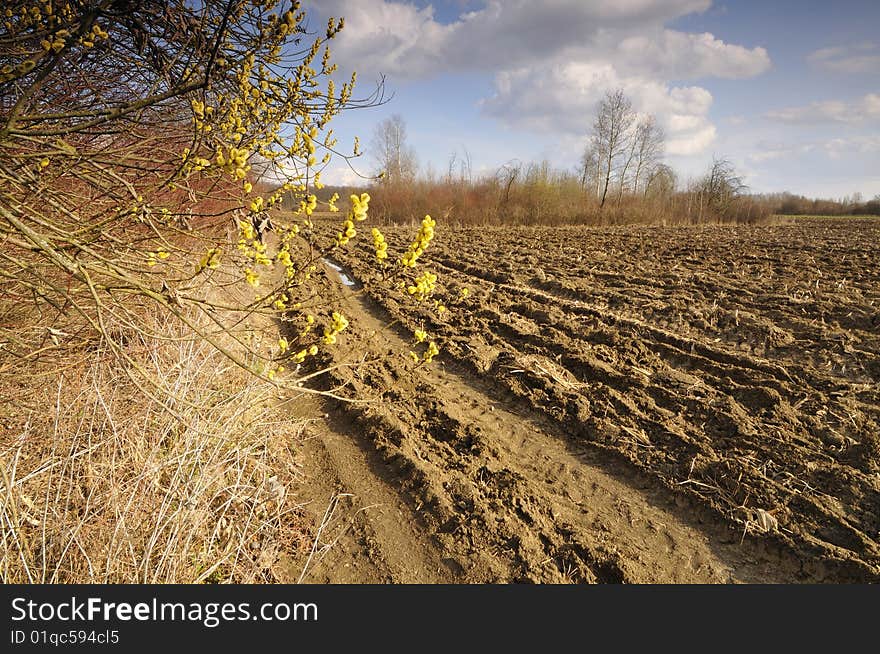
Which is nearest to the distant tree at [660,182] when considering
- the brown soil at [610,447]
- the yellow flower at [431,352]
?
the brown soil at [610,447]

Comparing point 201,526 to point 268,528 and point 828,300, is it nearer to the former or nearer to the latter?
point 268,528

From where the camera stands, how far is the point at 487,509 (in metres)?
3.51

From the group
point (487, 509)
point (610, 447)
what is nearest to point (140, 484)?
point (487, 509)

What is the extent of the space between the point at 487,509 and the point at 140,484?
2.27 metres

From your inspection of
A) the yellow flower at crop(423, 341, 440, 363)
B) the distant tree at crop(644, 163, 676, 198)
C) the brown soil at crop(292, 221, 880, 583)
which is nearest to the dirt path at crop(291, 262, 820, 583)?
the brown soil at crop(292, 221, 880, 583)

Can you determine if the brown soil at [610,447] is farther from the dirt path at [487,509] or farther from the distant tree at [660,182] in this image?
the distant tree at [660,182]

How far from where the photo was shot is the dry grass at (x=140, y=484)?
2.40 meters

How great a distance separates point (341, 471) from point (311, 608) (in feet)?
5.16

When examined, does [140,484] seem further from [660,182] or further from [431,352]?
[660,182]

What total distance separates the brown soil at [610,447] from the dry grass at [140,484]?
0.44m

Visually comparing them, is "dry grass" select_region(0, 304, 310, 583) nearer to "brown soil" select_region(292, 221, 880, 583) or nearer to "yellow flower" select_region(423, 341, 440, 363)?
"brown soil" select_region(292, 221, 880, 583)

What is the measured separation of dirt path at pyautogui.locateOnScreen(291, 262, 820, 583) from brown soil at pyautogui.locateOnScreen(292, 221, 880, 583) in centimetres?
1

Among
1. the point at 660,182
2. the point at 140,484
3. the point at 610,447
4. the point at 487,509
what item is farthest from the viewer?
the point at 660,182

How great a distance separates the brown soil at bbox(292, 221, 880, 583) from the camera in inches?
125
